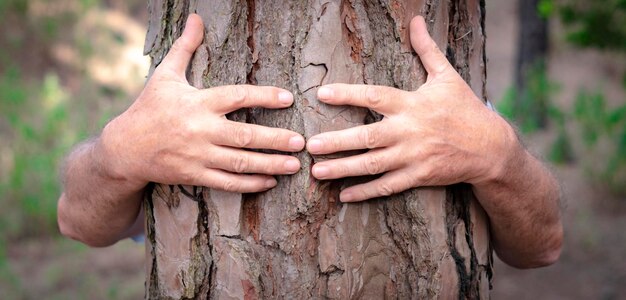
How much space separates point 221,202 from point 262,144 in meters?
0.21

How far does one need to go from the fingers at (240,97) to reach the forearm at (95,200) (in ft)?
1.04

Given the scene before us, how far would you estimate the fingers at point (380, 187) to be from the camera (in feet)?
5.12

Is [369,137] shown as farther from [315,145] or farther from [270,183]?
[270,183]

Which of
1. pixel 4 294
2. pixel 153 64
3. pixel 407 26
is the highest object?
pixel 407 26

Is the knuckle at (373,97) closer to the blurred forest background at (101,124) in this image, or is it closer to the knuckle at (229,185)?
the knuckle at (229,185)

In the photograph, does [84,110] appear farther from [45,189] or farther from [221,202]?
[221,202]

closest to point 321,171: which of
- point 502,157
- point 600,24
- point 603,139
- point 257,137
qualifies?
point 257,137

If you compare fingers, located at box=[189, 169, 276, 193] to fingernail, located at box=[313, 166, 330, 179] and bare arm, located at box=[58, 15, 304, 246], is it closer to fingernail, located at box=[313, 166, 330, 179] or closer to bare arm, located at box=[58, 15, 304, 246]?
bare arm, located at box=[58, 15, 304, 246]


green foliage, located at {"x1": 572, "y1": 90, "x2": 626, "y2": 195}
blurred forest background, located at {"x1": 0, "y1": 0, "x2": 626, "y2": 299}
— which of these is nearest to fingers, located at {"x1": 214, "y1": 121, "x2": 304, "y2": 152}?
blurred forest background, located at {"x1": 0, "y1": 0, "x2": 626, "y2": 299}

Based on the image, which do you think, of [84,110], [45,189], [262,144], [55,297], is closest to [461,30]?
[262,144]

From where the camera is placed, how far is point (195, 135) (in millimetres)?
1518

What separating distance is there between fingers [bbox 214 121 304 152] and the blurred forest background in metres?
0.98

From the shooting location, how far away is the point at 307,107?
5.22ft

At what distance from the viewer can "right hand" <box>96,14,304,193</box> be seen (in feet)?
5.00
